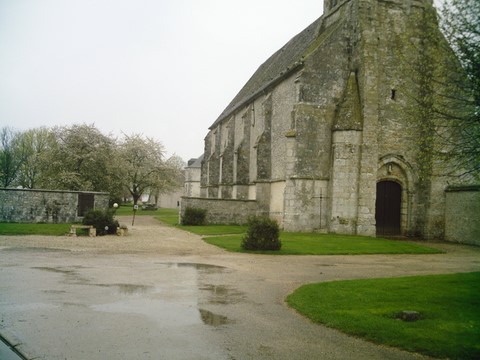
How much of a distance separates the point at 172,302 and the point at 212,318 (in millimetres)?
1280

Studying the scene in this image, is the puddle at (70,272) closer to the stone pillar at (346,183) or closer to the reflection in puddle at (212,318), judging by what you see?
the reflection in puddle at (212,318)

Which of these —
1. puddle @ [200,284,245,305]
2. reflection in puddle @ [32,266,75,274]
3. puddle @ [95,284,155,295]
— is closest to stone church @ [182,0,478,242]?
puddle @ [200,284,245,305]

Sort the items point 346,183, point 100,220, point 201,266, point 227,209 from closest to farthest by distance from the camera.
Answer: point 201,266, point 100,220, point 346,183, point 227,209

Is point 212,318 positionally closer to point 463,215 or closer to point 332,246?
point 332,246

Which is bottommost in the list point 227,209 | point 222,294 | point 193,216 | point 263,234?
point 222,294

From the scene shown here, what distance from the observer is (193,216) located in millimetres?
28266

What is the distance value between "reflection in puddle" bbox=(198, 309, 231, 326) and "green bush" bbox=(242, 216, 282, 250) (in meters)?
8.74

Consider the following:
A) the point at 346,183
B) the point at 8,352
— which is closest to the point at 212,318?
the point at 8,352

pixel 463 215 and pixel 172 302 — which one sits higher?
pixel 463 215

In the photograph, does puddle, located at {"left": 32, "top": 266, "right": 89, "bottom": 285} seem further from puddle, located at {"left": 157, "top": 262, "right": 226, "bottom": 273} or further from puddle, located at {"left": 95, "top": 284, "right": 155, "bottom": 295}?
puddle, located at {"left": 157, "top": 262, "right": 226, "bottom": 273}

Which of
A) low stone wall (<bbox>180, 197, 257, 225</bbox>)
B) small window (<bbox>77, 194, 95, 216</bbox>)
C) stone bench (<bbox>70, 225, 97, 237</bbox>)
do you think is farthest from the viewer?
→ low stone wall (<bbox>180, 197, 257, 225</bbox>)

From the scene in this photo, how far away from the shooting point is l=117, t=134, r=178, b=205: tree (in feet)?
177

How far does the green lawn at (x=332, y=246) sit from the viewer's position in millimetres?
16312

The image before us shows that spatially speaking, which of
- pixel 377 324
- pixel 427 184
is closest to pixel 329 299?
pixel 377 324
